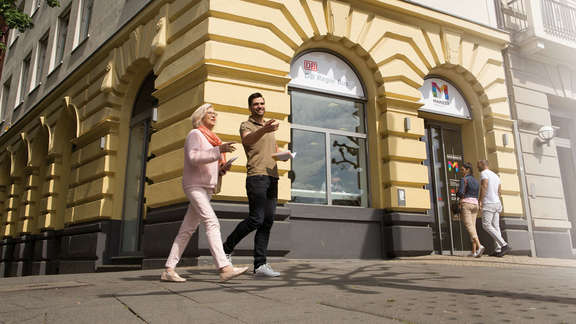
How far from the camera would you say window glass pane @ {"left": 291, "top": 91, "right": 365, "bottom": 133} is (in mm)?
8094

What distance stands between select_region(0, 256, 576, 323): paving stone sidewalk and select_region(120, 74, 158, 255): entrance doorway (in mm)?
4723

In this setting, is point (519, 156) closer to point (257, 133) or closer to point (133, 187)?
point (257, 133)

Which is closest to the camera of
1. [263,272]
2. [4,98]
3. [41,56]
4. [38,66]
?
[263,272]

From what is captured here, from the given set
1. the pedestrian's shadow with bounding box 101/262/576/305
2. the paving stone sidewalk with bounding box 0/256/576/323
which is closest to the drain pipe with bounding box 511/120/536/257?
the paving stone sidewalk with bounding box 0/256/576/323

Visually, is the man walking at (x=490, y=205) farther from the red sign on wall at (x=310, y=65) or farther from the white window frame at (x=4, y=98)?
the white window frame at (x=4, y=98)

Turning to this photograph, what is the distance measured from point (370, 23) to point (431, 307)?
6922mm

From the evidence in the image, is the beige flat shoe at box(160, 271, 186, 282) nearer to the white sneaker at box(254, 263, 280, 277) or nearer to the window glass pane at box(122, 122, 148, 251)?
the white sneaker at box(254, 263, 280, 277)

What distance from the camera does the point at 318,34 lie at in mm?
7961

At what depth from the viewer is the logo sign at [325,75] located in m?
8.08

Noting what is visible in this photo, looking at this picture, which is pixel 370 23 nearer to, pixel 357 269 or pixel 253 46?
pixel 253 46

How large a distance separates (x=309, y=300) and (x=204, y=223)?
4.62 feet

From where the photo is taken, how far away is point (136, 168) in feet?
31.5

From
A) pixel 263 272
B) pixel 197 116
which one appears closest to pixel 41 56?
pixel 197 116

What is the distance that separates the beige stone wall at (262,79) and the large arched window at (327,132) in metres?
0.26
